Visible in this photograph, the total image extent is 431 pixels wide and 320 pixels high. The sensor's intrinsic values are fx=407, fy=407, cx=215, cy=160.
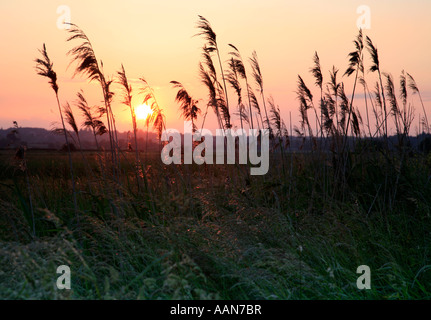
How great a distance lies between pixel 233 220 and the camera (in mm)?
4797

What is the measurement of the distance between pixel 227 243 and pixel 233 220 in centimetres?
76

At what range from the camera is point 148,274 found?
4.01 meters

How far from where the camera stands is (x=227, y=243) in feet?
13.3

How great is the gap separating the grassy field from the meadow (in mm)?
21

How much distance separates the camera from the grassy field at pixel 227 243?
11.3 feet

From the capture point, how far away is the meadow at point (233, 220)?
3.59 metres

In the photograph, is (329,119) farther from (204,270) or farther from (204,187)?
(204,270)

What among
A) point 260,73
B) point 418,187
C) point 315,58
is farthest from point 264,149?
point 418,187

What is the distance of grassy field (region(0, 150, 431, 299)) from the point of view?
3.45 metres

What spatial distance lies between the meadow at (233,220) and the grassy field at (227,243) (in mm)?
21

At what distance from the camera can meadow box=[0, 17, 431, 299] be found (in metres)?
3.59
